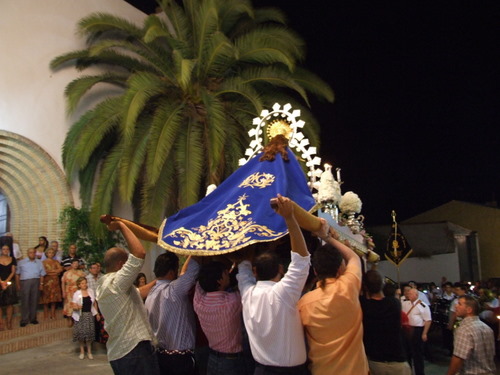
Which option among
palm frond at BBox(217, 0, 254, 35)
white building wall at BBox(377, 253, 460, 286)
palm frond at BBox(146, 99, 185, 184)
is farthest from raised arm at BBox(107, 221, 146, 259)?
white building wall at BBox(377, 253, 460, 286)

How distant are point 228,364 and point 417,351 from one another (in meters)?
5.10

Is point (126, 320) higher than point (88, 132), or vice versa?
point (88, 132)

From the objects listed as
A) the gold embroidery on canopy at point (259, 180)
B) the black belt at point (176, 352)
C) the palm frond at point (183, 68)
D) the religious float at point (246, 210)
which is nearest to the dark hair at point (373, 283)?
→ the religious float at point (246, 210)

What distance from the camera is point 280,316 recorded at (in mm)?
3043

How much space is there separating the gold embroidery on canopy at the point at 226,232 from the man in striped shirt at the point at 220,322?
31 cm

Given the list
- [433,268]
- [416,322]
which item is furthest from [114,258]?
[433,268]

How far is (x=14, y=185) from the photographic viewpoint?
460 inches

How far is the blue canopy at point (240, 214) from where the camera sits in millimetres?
3787

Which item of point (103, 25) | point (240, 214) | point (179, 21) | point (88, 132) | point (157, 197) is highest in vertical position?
point (179, 21)

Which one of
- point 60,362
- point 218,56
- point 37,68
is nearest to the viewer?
point 60,362

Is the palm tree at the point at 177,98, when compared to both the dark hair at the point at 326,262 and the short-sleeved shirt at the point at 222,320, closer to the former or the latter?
the short-sleeved shirt at the point at 222,320

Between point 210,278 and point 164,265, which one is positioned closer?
point 210,278

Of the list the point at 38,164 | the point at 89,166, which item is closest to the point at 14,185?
the point at 38,164

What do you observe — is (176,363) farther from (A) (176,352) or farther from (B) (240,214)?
(B) (240,214)
